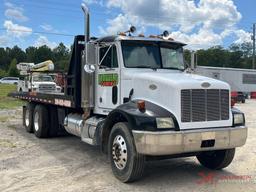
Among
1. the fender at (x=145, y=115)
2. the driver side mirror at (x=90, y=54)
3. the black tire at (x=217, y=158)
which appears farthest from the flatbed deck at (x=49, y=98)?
the black tire at (x=217, y=158)

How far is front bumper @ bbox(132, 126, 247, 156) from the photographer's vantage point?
6336 mm

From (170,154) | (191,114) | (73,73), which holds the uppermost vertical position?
(73,73)

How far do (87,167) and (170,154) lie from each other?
219 cm

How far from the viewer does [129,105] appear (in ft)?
23.1

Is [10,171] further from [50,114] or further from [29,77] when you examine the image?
[29,77]

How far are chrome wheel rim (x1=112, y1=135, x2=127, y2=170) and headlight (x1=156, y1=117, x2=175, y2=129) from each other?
816 mm

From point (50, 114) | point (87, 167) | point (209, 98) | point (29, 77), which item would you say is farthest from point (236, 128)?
point (29, 77)

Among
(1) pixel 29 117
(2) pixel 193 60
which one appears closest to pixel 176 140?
(2) pixel 193 60

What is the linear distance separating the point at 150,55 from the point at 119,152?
2196 mm

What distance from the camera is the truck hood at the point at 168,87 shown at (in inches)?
261

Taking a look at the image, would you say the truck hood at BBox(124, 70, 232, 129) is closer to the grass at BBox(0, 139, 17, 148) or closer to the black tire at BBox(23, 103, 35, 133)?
the grass at BBox(0, 139, 17, 148)

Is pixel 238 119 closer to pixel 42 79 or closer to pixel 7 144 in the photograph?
pixel 7 144

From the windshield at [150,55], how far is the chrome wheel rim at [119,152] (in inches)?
62.1

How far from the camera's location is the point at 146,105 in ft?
22.5
